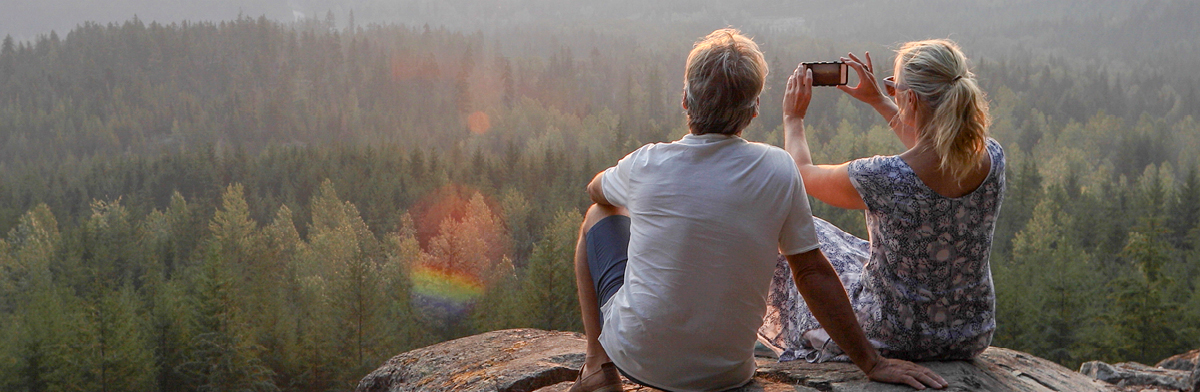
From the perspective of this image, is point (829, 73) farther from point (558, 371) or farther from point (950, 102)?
point (558, 371)

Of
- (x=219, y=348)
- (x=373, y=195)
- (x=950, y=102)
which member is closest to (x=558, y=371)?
(x=950, y=102)

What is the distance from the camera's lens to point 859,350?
3262 mm

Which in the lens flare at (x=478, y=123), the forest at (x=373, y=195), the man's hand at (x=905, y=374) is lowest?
the lens flare at (x=478, y=123)

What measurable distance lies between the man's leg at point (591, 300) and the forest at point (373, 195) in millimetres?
1070

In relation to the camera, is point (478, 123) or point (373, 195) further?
point (478, 123)

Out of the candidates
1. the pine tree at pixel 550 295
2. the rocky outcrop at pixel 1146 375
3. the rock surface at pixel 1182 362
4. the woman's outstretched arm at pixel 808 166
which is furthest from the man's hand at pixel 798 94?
the pine tree at pixel 550 295

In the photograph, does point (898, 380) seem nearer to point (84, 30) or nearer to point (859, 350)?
point (859, 350)

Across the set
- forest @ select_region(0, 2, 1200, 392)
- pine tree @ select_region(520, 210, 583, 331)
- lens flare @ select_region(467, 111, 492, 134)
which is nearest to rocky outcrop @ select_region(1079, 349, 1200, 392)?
forest @ select_region(0, 2, 1200, 392)

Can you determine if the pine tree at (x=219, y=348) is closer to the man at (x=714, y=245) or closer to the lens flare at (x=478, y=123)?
the man at (x=714, y=245)

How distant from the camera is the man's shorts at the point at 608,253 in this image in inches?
136

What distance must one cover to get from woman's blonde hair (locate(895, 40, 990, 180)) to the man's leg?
123cm

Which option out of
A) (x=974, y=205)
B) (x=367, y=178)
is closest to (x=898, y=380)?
(x=974, y=205)

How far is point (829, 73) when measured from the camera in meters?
3.62

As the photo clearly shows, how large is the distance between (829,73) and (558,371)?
2111 millimetres
